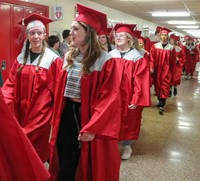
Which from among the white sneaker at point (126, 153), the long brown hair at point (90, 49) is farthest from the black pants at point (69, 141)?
the white sneaker at point (126, 153)

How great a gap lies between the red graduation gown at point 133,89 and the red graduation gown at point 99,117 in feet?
4.38

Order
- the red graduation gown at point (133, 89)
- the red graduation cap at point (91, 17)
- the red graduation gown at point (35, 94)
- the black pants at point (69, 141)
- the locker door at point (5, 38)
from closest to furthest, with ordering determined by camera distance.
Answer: the red graduation cap at point (91, 17) < the black pants at point (69, 141) < the red graduation gown at point (35, 94) < the red graduation gown at point (133, 89) < the locker door at point (5, 38)

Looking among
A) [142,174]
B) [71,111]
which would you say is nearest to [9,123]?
[71,111]

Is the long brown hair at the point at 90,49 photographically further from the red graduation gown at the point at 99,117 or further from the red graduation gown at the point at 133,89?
the red graduation gown at the point at 133,89

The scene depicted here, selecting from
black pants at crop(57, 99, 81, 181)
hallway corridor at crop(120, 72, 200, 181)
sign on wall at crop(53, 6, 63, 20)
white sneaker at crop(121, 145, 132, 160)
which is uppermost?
sign on wall at crop(53, 6, 63, 20)

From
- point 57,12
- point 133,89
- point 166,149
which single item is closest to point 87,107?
point 133,89

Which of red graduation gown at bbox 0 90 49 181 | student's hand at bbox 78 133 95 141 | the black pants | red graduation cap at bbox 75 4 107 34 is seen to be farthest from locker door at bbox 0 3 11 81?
red graduation gown at bbox 0 90 49 181

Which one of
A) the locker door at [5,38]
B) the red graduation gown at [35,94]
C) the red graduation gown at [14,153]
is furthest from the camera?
the locker door at [5,38]

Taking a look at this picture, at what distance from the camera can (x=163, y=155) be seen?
401 cm

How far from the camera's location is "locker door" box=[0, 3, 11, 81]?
228 inches

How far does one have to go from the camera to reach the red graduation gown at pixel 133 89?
3650 mm

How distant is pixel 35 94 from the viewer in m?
2.72

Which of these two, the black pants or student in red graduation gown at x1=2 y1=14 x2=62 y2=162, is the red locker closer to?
student in red graduation gown at x1=2 y1=14 x2=62 y2=162

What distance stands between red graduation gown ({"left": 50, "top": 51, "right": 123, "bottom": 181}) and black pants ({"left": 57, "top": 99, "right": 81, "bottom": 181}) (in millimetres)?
47
